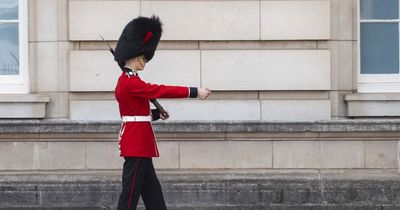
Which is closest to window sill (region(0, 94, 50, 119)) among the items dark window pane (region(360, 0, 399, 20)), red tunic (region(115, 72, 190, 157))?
red tunic (region(115, 72, 190, 157))

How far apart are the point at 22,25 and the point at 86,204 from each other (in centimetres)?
212

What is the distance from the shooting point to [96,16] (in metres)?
12.1

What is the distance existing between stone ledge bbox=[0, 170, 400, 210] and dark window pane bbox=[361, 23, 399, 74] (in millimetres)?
1326

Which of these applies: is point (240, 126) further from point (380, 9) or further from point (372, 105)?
point (380, 9)

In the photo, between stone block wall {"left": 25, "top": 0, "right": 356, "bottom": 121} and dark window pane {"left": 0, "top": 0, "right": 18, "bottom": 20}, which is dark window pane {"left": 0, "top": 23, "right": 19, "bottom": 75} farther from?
stone block wall {"left": 25, "top": 0, "right": 356, "bottom": 121}

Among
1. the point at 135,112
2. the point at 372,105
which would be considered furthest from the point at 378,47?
the point at 135,112

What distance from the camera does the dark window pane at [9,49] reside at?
12469 mm

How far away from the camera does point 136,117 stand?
984 cm

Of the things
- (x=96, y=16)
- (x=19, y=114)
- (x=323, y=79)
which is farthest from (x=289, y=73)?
(x=19, y=114)

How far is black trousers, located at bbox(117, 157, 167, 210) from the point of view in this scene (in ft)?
32.1

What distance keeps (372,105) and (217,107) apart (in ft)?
5.49

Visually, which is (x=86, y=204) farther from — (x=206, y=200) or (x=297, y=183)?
(x=297, y=183)

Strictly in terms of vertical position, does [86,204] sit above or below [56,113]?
below

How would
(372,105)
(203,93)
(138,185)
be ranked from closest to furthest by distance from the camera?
(203,93) → (138,185) → (372,105)
